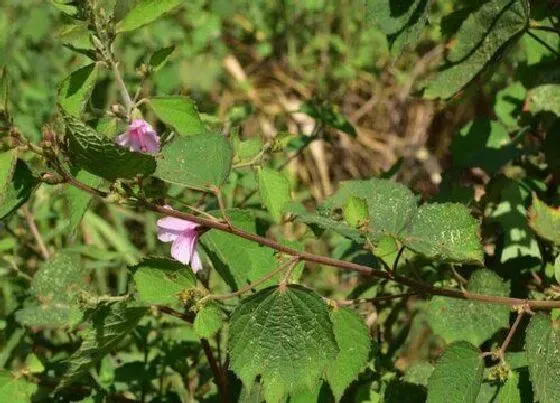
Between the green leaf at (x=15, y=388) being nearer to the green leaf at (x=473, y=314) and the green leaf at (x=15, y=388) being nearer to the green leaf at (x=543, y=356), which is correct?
the green leaf at (x=473, y=314)

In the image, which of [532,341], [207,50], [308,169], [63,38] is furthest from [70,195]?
[207,50]

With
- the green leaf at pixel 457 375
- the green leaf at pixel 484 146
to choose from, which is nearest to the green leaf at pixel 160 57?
the green leaf at pixel 457 375

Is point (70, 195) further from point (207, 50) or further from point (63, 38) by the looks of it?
point (207, 50)

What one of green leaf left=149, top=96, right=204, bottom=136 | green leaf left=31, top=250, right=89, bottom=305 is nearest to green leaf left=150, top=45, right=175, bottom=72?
green leaf left=149, top=96, right=204, bottom=136

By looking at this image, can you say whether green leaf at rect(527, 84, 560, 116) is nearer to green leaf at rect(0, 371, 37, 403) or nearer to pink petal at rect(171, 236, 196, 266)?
pink petal at rect(171, 236, 196, 266)

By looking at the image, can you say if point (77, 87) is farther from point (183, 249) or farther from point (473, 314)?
point (473, 314)
